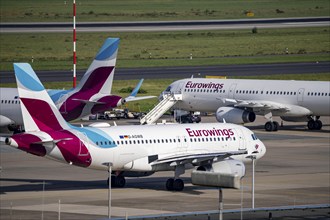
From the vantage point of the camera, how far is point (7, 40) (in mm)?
169750

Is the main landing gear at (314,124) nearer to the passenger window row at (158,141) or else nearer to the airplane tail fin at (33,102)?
the passenger window row at (158,141)

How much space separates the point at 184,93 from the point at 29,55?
59.4 m

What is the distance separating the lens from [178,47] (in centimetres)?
16600

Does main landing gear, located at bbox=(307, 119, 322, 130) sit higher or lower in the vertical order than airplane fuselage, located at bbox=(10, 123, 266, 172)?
higher

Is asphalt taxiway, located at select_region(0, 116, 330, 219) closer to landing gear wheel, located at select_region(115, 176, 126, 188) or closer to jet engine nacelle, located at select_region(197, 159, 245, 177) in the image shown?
landing gear wheel, located at select_region(115, 176, 126, 188)

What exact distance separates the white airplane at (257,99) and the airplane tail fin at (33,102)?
38163 mm

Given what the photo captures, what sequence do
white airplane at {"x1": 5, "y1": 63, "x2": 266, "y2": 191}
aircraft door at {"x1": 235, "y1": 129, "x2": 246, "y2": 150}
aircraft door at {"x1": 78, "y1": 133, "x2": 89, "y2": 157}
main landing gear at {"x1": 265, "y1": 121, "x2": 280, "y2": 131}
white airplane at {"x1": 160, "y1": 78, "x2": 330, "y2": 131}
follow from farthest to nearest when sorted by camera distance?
main landing gear at {"x1": 265, "y1": 121, "x2": 280, "y2": 131} < white airplane at {"x1": 160, "y1": 78, "x2": 330, "y2": 131} < aircraft door at {"x1": 235, "y1": 129, "x2": 246, "y2": 150} < aircraft door at {"x1": 78, "y1": 133, "x2": 89, "y2": 157} < white airplane at {"x1": 5, "y1": 63, "x2": 266, "y2": 191}

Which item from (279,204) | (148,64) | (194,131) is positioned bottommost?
(279,204)

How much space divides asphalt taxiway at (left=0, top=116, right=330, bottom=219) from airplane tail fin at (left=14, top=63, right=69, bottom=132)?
3935mm

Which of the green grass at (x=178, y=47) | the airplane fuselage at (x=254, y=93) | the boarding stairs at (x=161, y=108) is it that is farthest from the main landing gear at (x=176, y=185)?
the green grass at (x=178, y=47)

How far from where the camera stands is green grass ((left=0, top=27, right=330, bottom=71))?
149m

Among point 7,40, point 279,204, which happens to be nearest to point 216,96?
point 279,204

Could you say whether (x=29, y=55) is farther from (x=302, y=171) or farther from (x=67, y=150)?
(x=67, y=150)

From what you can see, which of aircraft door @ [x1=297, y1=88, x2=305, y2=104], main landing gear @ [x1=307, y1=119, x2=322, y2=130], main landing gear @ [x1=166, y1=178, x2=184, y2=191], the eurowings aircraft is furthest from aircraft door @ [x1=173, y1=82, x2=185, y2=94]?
main landing gear @ [x1=166, y1=178, x2=184, y2=191]
